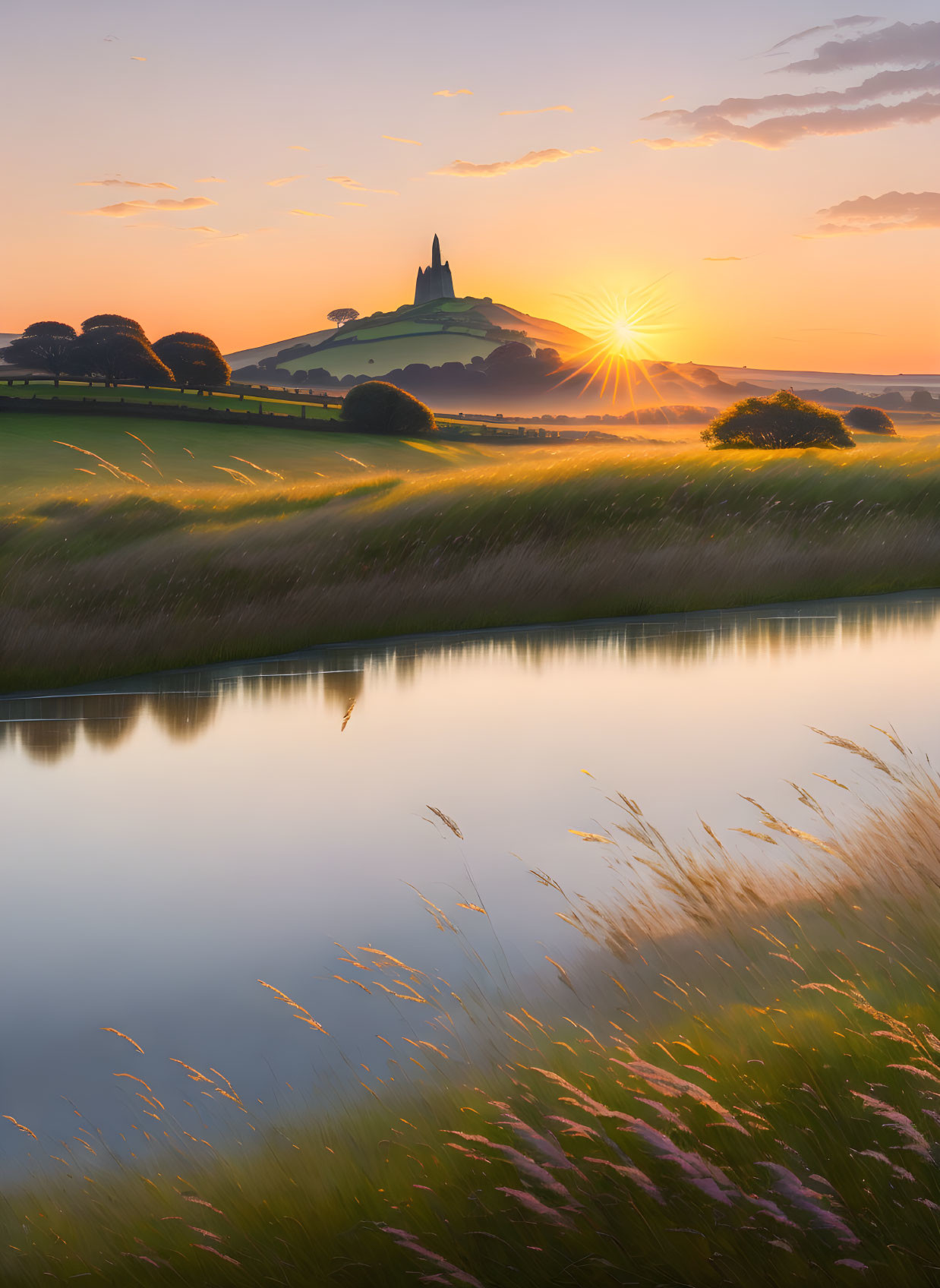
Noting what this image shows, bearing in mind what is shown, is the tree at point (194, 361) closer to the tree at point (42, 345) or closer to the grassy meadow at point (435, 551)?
the tree at point (42, 345)

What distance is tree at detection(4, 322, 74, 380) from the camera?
98562mm

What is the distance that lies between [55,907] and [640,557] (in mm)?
10697

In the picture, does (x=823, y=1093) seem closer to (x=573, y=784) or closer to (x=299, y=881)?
(x=299, y=881)

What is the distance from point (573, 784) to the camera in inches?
277

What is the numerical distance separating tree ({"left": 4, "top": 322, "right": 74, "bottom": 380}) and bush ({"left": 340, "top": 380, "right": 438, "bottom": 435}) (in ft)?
128

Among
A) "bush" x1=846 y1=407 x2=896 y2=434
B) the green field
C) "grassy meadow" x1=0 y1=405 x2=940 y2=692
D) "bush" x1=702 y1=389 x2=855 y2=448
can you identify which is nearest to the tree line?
the green field

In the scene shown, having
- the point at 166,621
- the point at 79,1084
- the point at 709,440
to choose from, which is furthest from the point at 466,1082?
the point at 709,440

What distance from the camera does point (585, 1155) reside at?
113 inches

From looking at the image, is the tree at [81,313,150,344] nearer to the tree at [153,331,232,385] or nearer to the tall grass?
the tree at [153,331,232,385]

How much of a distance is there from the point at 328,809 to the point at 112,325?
101879mm

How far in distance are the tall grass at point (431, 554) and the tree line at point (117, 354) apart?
265 feet

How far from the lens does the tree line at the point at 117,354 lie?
91938 mm

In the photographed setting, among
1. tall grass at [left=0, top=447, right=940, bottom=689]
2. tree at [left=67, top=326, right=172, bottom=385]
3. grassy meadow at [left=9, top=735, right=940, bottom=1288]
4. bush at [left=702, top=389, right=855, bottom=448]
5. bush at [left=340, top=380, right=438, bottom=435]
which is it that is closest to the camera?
grassy meadow at [left=9, top=735, right=940, bottom=1288]

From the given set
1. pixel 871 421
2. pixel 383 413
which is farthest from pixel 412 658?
pixel 871 421
